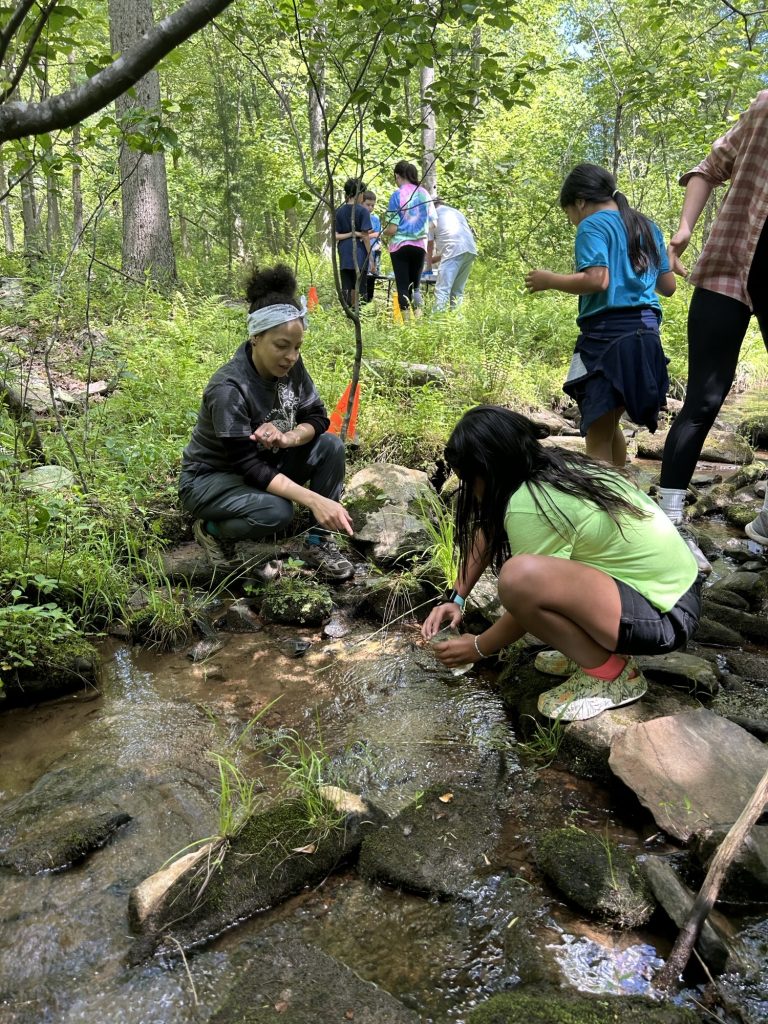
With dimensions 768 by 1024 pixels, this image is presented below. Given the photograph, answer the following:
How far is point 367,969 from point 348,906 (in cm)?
22

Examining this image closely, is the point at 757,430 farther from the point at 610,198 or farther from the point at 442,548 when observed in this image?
the point at 442,548

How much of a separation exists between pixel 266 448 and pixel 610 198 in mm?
2281

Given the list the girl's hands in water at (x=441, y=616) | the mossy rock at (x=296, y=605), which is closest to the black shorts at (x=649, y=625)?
the girl's hands in water at (x=441, y=616)

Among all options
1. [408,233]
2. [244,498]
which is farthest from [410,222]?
[244,498]

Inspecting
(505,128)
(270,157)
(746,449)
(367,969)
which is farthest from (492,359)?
(505,128)

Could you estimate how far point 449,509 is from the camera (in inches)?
174

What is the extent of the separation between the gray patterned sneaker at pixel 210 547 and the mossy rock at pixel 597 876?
2511mm

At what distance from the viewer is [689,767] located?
2.25m

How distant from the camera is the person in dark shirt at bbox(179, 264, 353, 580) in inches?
144

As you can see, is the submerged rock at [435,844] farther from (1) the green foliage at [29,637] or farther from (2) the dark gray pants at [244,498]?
(2) the dark gray pants at [244,498]

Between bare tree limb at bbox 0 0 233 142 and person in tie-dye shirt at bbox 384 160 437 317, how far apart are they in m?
6.14

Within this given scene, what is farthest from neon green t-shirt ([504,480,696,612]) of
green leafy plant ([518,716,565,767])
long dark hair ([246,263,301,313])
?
long dark hair ([246,263,301,313])

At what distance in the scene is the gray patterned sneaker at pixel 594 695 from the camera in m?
2.58

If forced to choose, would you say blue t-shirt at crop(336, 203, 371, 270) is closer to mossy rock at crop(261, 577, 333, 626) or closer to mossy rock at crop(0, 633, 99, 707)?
mossy rock at crop(261, 577, 333, 626)
